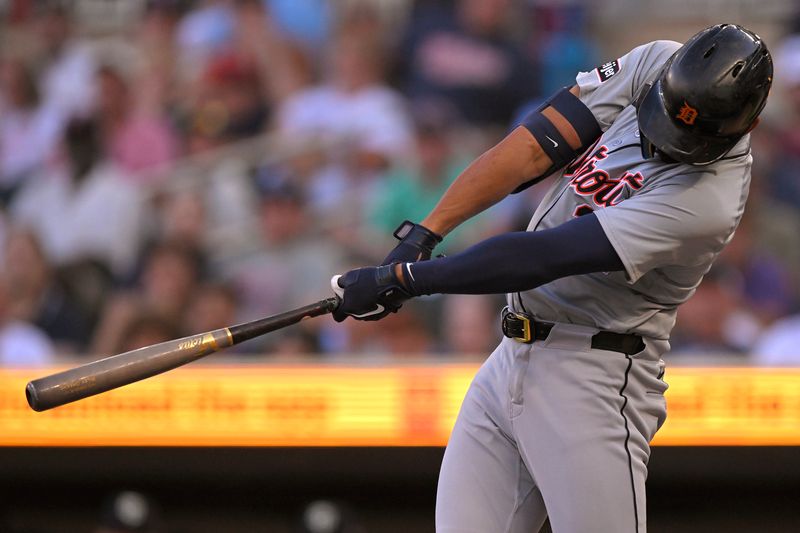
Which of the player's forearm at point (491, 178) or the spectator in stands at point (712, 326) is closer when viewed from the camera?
the player's forearm at point (491, 178)

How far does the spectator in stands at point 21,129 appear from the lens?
596 centimetres

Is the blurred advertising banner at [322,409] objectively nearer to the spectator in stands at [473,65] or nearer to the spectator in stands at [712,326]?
the spectator in stands at [712,326]

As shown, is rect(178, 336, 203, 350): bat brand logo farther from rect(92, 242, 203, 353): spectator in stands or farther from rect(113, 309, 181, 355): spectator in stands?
rect(92, 242, 203, 353): spectator in stands

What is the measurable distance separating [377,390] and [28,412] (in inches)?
50.5

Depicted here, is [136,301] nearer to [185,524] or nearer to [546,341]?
[185,524]

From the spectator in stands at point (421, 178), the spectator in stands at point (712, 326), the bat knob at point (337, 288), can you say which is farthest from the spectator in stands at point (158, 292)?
the bat knob at point (337, 288)

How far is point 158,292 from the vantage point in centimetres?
515

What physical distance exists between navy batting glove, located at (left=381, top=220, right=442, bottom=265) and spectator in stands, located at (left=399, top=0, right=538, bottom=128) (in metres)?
2.94

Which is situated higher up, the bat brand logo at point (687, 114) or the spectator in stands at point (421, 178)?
the bat brand logo at point (687, 114)

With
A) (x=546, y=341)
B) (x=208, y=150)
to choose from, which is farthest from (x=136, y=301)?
(x=546, y=341)

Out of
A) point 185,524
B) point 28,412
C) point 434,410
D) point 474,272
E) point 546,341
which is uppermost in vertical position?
point 474,272

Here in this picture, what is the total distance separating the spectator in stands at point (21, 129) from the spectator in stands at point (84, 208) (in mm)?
121

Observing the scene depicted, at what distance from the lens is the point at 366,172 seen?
17.7 ft

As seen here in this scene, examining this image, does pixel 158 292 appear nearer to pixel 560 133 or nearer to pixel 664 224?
pixel 560 133
